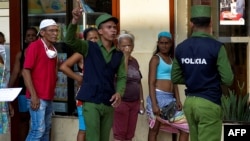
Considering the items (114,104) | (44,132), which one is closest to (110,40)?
(114,104)

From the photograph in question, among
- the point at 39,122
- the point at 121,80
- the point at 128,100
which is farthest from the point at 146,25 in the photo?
the point at 39,122

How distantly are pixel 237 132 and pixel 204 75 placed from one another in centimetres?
201

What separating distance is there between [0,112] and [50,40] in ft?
3.60

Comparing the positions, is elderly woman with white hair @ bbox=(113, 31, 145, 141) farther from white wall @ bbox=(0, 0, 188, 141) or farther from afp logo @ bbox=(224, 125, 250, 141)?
afp logo @ bbox=(224, 125, 250, 141)

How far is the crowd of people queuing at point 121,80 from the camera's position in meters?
4.93

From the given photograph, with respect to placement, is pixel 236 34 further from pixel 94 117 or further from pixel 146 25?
pixel 94 117

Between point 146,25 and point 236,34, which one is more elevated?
point 146,25

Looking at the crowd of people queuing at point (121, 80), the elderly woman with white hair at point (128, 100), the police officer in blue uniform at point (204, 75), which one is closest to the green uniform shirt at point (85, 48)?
the crowd of people queuing at point (121, 80)

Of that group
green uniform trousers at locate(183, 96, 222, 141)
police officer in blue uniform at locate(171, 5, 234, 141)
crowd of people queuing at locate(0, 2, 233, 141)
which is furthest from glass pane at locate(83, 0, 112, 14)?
green uniform trousers at locate(183, 96, 222, 141)

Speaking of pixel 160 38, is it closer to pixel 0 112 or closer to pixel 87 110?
pixel 87 110

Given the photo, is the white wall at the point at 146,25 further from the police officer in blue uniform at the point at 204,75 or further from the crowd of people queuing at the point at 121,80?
the police officer in blue uniform at the point at 204,75

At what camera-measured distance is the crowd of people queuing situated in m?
4.93

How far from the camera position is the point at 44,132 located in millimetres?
6547

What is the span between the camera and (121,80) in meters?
5.57
